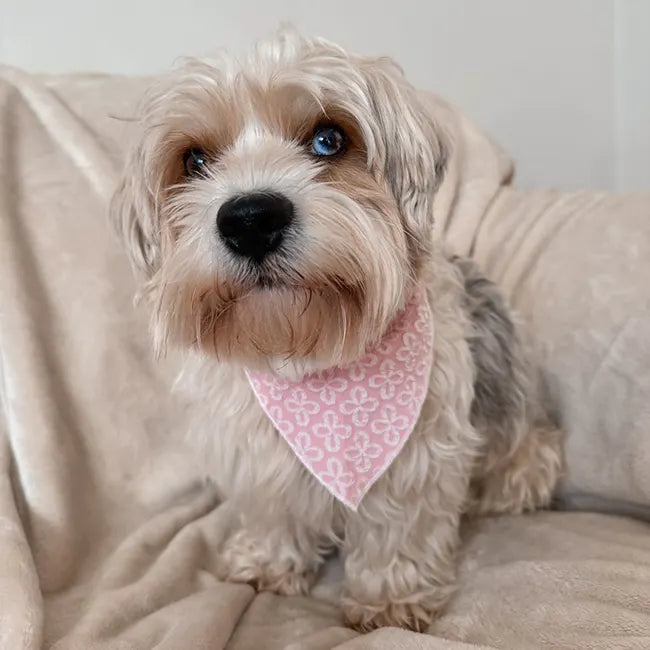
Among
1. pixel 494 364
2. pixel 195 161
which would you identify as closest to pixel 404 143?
pixel 195 161

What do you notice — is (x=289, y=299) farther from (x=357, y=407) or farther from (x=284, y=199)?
(x=357, y=407)

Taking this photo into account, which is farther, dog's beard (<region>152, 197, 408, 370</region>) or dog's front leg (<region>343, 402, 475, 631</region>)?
dog's front leg (<region>343, 402, 475, 631</region>)

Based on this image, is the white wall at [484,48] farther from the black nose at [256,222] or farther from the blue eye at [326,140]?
the black nose at [256,222]

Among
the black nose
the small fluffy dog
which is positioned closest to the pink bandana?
the small fluffy dog

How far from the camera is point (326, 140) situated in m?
1.42

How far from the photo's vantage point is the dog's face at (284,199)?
125 cm

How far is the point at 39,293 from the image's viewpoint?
196cm

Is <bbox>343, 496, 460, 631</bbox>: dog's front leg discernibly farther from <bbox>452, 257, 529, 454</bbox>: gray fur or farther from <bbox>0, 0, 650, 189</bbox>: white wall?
<bbox>0, 0, 650, 189</bbox>: white wall

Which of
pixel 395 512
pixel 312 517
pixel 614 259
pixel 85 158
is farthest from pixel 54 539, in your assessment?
pixel 614 259

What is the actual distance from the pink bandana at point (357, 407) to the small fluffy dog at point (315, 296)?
22mm

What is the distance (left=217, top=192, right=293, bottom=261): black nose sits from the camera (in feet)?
4.02

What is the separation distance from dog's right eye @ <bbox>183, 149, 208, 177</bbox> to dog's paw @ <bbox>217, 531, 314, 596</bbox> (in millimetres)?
898

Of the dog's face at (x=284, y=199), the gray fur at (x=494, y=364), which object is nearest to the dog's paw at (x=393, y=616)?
the gray fur at (x=494, y=364)

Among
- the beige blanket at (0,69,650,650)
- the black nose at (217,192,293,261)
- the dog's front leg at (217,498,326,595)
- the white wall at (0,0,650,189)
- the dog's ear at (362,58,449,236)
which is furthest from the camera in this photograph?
the white wall at (0,0,650,189)
